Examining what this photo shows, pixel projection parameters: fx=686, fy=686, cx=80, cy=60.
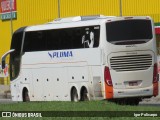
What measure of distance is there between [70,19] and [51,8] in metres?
29.7

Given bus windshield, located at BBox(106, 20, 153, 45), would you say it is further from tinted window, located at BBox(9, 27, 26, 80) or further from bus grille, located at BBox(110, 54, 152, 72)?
tinted window, located at BBox(9, 27, 26, 80)

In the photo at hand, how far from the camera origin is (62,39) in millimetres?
26625

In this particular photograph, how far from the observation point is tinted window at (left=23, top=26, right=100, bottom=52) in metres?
25.1

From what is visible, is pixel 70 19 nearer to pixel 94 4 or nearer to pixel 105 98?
pixel 105 98

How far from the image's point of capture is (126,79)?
24.5 meters

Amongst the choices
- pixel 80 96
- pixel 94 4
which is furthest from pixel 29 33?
pixel 94 4

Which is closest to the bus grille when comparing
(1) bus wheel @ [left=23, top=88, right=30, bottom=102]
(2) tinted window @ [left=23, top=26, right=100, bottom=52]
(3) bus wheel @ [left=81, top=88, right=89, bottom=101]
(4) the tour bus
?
(4) the tour bus

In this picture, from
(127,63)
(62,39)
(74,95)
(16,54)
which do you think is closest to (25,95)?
(16,54)

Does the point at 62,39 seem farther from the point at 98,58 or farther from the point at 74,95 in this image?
the point at 98,58

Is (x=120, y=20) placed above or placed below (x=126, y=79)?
above

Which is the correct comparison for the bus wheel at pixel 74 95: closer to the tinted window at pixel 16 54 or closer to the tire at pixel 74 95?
the tire at pixel 74 95

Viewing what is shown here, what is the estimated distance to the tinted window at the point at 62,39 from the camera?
25.1 metres

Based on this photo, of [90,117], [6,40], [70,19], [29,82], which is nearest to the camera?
[90,117]

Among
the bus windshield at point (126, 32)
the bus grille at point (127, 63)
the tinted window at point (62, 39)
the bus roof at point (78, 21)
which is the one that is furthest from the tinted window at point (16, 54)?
the bus grille at point (127, 63)
